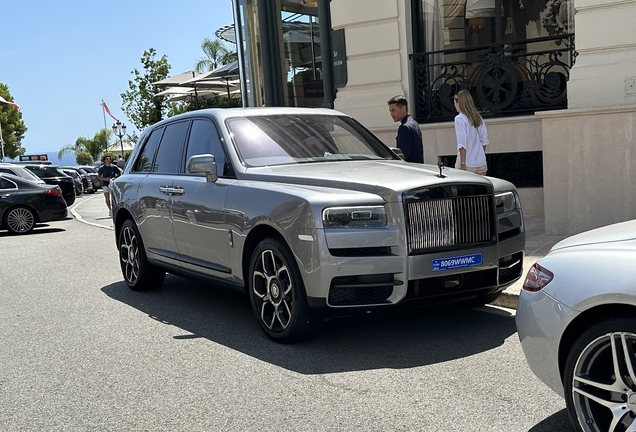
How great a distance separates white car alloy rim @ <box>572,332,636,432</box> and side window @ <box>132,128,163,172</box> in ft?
19.2

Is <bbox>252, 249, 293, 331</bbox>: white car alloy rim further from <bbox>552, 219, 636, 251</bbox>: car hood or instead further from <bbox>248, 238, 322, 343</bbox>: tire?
<bbox>552, 219, 636, 251</bbox>: car hood

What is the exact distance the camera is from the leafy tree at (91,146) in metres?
97.6

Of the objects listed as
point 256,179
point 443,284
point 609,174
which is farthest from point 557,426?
point 609,174

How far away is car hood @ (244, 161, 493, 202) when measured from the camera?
18.4ft

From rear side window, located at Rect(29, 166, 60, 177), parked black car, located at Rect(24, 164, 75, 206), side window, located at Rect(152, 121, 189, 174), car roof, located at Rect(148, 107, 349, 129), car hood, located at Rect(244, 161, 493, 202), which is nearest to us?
car hood, located at Rect(244, 161, 493, 202)

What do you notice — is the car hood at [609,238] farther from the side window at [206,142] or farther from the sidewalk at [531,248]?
the side window at [206,142]

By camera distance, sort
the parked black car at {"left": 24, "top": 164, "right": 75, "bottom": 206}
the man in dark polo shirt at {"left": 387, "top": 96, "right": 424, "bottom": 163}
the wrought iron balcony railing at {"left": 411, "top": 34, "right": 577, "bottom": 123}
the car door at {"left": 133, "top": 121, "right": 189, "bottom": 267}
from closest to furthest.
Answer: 1. the car door at {"left": 133, "top": 121, "right": 189, "bottom": 267}
2. the man in dark polo shirt at {"left": 387, "top": 96, "right": 424, "bottom": 163}
3. the wrought iron balcony railing at {"left": 411, "top": 34, "right": 577, "bottom": 123}
4. the parked black car at {"left": 24, "top": 164, "right": 75, "bottom": 206}

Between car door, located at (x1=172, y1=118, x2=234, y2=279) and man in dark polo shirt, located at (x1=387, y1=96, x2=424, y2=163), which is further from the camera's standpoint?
man in dark polo shirt, located at (x1=387, y1=96, x2=424, y2=163)

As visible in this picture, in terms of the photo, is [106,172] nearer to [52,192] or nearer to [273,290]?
[52,192]

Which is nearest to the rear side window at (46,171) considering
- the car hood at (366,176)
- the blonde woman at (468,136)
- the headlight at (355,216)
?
the blonde woman at (468,136)

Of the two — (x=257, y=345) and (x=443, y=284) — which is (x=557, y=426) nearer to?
(x=443, y=284)

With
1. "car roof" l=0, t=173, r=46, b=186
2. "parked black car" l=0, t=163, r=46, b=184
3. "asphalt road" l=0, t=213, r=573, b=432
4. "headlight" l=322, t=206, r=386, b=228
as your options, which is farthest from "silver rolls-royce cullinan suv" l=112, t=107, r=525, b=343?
"parked black car" l=0, t=163, r=46, b=184

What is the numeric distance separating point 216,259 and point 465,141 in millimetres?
4000

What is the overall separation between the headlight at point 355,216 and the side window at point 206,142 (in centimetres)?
163
